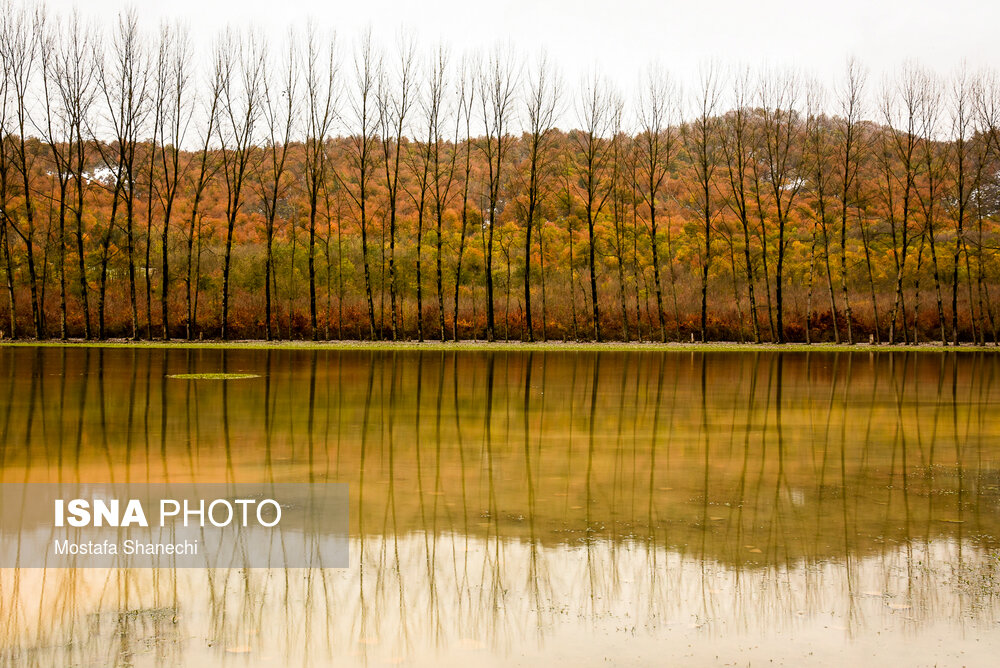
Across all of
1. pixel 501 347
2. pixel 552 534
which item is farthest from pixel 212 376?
pixel 501 347

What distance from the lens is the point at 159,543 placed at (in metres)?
6.72

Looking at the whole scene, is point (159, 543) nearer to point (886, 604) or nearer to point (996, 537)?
point (886, 604)

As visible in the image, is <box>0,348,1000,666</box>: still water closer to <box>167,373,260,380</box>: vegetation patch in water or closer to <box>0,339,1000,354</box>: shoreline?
<box>167,373,260,380</box>: vegetation patch in water

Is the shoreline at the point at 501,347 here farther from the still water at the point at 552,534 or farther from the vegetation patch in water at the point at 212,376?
the still water at the point at 552,534

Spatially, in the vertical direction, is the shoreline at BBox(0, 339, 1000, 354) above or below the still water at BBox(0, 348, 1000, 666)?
above

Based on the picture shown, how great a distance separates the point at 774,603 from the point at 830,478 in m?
4.09

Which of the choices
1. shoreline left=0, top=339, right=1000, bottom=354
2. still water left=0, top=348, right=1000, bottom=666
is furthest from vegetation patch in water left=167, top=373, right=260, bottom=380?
shoreline left=0, top=339, right=1000, bottom=354

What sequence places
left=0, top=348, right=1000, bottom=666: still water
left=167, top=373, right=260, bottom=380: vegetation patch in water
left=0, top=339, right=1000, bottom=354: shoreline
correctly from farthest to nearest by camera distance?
left=0, top=339, right=1000, bottom=354: shoreline
left=167, top=373, right=260, bottom=380: vegetation patch in water
left=0, top=348, right=1000, bottom=666: still water

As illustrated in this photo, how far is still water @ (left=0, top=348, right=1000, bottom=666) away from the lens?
196 inches

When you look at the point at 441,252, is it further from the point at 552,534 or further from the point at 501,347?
the point at 552,534

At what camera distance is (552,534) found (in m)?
7.08

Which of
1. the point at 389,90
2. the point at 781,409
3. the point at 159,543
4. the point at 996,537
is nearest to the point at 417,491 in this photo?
the point at 159,543

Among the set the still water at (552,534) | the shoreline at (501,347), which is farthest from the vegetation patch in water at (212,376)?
the shoreline at (501,347)

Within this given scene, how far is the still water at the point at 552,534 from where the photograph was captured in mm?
4973
